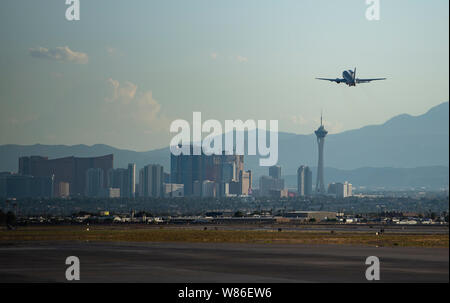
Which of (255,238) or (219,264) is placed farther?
(255,238)

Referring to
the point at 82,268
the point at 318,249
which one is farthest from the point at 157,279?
the point at 318,249

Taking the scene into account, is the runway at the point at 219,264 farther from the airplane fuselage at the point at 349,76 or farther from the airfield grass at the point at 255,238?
the airplane fuselage at the point at 349,76

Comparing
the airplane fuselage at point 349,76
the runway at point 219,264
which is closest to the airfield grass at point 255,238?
the runway at point 219,264

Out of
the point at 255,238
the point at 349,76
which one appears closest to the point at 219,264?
the point at 255,238

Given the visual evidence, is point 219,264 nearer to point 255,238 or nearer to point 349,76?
point 255,238

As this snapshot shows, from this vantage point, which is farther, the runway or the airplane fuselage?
the airplane fuselage

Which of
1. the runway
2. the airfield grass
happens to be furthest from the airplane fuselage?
the runway

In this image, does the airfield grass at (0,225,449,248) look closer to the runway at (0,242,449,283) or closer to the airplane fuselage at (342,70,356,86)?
the runway at (0,242,449,283)

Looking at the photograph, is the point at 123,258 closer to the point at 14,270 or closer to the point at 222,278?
the point at 14,270
